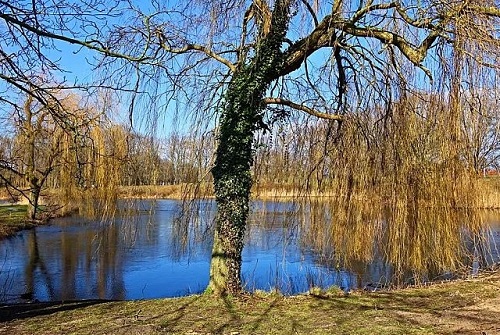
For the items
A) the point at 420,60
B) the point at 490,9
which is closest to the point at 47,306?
the point at 420,60

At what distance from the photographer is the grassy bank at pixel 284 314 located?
11.9 feet

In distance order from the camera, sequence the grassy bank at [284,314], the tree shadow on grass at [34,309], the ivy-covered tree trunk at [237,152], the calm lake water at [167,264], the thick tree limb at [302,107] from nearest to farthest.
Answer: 1. the grassy bank at [284,314]
2. the tree shadow on grass at [34,309]
3. the ivy-covered tree trunk at [237,152]
4. the thick tree limb at [302,107]
5. the calm lake water at [167,264]

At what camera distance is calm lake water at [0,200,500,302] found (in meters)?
7.04

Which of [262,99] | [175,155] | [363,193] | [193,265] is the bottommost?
[193,265]

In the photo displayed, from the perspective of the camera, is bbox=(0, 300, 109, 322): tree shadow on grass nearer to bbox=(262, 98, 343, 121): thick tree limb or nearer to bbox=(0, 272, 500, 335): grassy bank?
bbox=(0, 272, 500, 335): grassy bank

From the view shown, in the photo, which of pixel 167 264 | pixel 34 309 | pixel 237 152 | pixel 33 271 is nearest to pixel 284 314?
pixel 237 152

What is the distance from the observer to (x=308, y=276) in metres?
7.70

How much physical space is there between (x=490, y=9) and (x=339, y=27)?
146cm

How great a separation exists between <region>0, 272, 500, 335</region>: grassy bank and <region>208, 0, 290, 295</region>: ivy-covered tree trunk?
402 millimetres

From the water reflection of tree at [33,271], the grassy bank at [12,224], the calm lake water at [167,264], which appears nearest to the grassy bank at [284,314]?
the calm lake water at [167,264]

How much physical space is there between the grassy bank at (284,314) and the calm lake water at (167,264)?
1.50m

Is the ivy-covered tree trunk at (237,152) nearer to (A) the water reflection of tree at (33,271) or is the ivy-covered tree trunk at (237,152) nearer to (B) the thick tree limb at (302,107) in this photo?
(B) the thick tree limb at (302,107)

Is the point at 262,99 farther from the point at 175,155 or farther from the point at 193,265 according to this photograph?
the point at 193,265

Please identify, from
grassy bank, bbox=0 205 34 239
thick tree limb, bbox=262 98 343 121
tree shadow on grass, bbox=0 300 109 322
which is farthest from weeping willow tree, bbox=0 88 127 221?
thick tree limb, bbox=262 98 343 121
